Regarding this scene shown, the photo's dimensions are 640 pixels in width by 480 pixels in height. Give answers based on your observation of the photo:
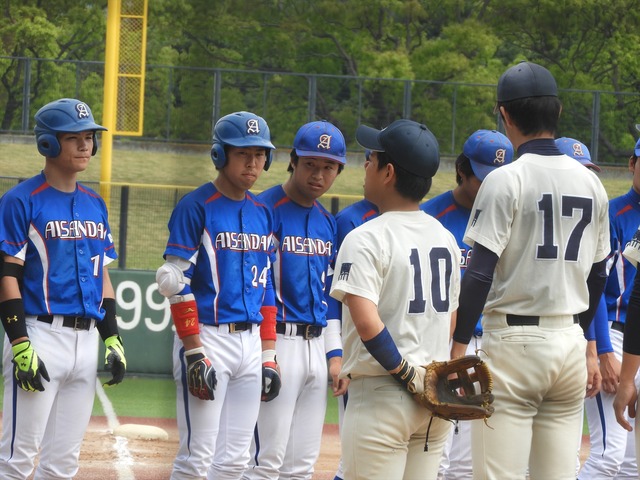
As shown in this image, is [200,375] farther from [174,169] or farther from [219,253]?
[174,169]

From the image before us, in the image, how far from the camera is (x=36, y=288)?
427 centimetres

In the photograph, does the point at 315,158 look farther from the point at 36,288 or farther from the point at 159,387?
the point at 159,387

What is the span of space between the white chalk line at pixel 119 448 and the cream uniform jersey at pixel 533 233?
10.3 ft

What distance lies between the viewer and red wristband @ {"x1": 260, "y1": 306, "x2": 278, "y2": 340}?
15.3ft

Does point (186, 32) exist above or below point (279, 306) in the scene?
above

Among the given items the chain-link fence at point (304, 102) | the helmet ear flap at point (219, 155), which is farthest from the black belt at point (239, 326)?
the chain-link fence at point (304, 102)

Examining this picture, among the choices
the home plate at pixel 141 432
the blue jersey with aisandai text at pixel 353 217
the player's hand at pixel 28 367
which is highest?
the blue jersey with aisandai text at pixel 353 217

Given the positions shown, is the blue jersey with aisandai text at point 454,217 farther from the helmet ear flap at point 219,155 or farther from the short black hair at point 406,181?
the short black hair at point 406,181

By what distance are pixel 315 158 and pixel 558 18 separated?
8424 mm

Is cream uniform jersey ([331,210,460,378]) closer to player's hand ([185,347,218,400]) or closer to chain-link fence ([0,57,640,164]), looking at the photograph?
player's hand ([185,347,218,400])

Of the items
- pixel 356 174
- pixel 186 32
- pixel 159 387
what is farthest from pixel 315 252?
pixel 356 174

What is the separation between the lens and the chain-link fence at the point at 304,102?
440 inches

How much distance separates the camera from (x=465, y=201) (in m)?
5.18

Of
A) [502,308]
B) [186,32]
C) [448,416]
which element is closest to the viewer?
[448,416]
